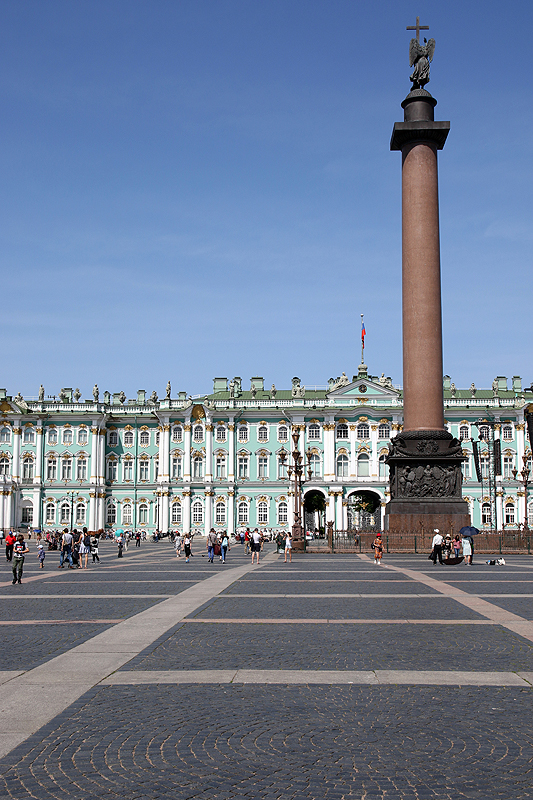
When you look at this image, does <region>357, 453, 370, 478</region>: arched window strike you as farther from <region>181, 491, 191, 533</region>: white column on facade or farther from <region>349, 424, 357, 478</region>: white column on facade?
<region>181, 491, 191, 533</region>: white column on facade

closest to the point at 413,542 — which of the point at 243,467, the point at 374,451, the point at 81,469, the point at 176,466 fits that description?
the point at 374,451

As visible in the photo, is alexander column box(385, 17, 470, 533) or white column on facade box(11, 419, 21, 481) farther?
white column on facade box(11, 419, 21, 481)

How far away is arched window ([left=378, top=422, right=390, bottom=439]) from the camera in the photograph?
3369 inches

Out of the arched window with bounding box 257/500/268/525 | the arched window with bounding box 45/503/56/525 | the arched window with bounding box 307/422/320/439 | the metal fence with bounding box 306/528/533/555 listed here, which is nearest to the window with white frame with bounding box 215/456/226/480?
the arched window with bounding box 257/500/268/525

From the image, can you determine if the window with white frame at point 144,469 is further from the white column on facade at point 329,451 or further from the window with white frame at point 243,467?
the white column on facade at point 329,451

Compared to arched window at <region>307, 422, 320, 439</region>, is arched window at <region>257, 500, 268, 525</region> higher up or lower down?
lower down

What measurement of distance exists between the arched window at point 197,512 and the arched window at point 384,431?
2070 cm

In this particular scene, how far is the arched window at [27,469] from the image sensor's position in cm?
8862

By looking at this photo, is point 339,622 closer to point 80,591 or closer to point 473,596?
point 473,596

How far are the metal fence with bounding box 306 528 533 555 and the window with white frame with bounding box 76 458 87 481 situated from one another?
152ft

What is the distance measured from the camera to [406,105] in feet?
141

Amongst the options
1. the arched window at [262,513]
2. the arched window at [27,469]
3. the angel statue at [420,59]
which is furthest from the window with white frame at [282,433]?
the angel statue at [420,59]

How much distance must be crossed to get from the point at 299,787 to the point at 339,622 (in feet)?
27.2

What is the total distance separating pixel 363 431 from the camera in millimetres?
86000
